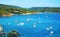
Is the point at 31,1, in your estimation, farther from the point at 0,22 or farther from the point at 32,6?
the point at 0,22

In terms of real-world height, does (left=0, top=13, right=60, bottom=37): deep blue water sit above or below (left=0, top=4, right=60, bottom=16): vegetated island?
below

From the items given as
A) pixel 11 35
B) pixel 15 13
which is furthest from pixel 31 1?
pixel 11 35

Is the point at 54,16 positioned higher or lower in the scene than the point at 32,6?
lower

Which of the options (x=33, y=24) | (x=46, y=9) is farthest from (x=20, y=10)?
(x=46, y=9)

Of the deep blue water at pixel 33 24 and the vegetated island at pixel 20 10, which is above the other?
the vegetated island at pixel 20 10

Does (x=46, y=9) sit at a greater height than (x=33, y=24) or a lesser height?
greater

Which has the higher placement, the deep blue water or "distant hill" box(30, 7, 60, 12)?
"distant hill" box(30, 7, 60, 12)

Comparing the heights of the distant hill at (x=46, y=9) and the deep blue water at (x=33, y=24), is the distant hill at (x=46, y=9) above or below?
above

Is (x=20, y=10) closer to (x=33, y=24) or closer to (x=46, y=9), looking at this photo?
(x=33, y=24)
